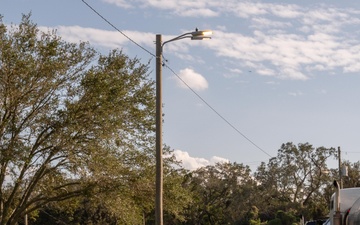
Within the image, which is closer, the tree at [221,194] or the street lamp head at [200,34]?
the street lamp head at [200,34]

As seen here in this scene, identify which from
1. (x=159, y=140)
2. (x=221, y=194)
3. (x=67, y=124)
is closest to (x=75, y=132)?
(x=67, y=124)

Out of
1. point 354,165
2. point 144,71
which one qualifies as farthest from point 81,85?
point 354,165

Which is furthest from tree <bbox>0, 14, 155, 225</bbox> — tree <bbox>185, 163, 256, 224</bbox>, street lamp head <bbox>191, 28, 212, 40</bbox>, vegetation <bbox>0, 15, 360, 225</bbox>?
tree <bbox>185, 163, 256, 224</bbox>

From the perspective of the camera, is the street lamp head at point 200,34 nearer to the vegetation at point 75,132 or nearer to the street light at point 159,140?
the street light at point 159,140

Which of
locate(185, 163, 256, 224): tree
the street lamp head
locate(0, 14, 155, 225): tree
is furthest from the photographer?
locate(185, 163, 256, 224): tree

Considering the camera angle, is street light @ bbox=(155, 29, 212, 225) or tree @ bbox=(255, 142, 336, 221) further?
tree @ bbox=(255, 142, 336, 221)

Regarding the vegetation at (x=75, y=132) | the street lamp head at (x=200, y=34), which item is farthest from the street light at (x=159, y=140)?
the vegetation at (x=75, y=132)

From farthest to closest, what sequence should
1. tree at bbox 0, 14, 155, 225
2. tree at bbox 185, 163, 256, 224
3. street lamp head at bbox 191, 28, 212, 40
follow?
1. tree at bbox 185, 163, 256, 224
2. tree at bbox 0, 14, 155, 225
3. street lamp head at bbox 191, 28, 212, 40

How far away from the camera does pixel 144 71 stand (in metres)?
33.2

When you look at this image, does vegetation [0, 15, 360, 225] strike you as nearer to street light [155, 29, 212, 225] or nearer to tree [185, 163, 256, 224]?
street light [155, 29, 212, 225]

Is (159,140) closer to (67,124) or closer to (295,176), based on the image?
(67,124)

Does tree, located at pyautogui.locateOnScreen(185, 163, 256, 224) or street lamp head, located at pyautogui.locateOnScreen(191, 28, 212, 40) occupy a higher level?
street lamp head, located at pyautogui.locateOnScreen(191, 28, 212, 40)

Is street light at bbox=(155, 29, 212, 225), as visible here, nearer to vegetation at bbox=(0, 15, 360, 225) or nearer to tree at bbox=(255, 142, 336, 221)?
vegetation at bbox=(0, 15, 360, 225)

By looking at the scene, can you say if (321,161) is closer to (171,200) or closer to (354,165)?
(354,165)
